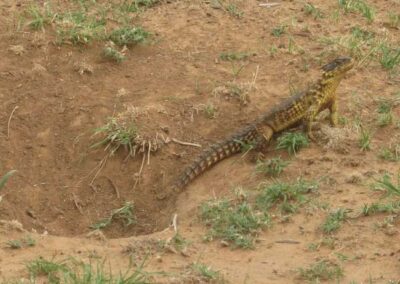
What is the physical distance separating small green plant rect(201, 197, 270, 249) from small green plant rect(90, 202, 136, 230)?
857mm

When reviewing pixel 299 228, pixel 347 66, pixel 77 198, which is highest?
pixel 347 66

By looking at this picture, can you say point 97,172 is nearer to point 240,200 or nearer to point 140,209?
point 140,209

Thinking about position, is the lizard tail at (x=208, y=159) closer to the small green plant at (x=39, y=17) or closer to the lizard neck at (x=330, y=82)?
the lizard neck at (x=330, y=82)

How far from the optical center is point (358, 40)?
10.1 meters

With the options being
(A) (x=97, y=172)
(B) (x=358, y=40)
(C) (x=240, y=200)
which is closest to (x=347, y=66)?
(B) (x=358, y=40)

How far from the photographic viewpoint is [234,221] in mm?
7324

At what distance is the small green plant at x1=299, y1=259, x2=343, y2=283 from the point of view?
644 cm

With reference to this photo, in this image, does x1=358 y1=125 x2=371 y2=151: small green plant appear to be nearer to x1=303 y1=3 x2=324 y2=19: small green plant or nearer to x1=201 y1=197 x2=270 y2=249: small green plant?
x1=201 y1=197 x2=270 y2=249: small green plant

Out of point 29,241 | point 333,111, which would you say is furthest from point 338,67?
point 29,241

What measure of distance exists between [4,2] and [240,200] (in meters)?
4.39

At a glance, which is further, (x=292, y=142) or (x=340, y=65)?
(x=340, y=65)

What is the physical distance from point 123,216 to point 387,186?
2451 mm

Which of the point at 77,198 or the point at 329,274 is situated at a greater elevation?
the point at 329,274

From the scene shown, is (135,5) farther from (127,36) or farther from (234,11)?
(234,11)
